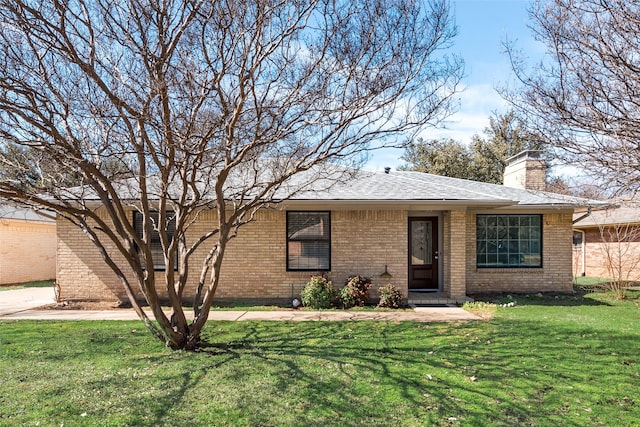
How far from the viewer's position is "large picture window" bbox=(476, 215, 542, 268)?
12.6m

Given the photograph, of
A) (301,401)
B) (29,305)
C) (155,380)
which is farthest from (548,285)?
(29,305)

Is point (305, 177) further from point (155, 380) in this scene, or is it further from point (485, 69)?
point (155, 380)

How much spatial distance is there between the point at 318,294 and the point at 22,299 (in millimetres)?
8327

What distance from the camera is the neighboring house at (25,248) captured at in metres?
16.9

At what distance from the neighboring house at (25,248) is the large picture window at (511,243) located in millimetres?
16000

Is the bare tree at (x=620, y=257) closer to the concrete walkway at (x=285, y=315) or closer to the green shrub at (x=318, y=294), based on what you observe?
the concrete walkway at (x=285, y=315)

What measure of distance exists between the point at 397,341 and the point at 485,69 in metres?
4.62

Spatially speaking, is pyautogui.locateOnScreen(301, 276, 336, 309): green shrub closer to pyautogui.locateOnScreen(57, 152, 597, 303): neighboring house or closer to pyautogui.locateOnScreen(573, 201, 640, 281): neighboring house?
pyautogui.locateOnScreen(57, 152, 597, 303): neighboring house

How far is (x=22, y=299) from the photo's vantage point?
1209cm

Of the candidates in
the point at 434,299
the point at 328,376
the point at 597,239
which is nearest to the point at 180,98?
the point at 328,376

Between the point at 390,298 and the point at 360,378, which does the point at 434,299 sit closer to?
the point at 390,298

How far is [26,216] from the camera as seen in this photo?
17953 mm

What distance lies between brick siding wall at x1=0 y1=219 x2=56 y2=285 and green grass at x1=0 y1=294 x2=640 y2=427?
10780 mm

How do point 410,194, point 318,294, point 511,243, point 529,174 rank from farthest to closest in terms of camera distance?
point 529,174 < point 511,243 < point 410,194 < point 318,294
